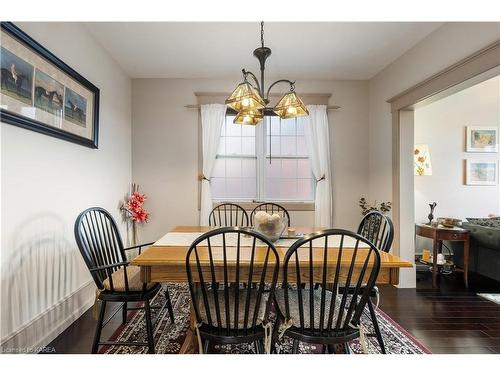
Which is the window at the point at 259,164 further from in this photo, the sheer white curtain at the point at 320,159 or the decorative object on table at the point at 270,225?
the decorative object on table at the point at 270,225

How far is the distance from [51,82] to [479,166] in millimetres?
5436

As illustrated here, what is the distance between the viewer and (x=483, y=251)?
10.8ft

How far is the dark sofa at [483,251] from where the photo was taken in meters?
3.05

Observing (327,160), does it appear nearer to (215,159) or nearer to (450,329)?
(215,159)

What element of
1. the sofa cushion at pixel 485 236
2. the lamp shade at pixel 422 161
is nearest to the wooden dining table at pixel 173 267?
the sofa cushion at pixel 485 236

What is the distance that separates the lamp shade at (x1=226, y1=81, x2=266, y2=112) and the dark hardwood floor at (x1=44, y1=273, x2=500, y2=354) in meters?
2.04

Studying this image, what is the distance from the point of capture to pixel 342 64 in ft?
10.7

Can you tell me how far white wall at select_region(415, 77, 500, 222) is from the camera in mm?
4051

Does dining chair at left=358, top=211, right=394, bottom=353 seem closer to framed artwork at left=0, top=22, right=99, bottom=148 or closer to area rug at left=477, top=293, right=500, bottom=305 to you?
area rug at left=477, top=293, right=500, bottom=305

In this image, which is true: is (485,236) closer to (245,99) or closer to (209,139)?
(245,99)

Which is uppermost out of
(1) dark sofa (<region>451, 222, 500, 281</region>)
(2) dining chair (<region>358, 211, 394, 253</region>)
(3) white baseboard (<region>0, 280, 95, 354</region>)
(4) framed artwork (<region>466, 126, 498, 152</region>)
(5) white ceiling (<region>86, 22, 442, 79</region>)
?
(5) white ceiling (<region>86, 22, 442, 79</region>)

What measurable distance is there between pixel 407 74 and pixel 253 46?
1.74 meters

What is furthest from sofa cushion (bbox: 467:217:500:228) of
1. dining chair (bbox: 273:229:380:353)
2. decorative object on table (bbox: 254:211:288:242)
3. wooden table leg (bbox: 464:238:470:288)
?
decorative object on table (bbox: 254:211:288:242)
